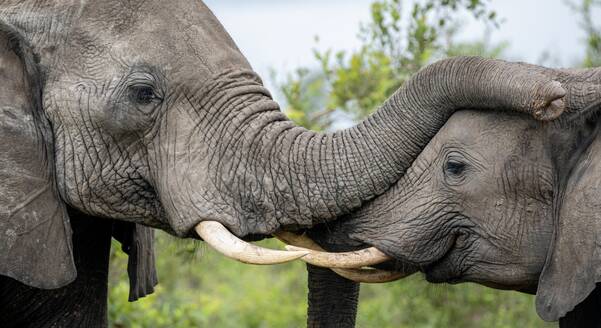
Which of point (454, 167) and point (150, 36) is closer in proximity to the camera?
point (150, 36)

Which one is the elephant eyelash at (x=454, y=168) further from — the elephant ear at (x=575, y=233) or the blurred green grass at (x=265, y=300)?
the blurred green grass at (x=265, y=300)

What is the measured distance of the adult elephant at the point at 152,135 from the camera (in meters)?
4.93

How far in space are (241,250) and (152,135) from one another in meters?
0.59

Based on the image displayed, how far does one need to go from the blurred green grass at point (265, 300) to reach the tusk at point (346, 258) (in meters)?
0.59

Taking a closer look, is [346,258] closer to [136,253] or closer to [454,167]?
[454,167]

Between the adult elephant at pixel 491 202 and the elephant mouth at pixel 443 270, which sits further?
the elephant mouth at pixel 443 270

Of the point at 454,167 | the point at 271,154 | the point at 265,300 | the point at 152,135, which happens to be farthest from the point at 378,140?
the point at 265,300

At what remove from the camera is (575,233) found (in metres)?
4.97

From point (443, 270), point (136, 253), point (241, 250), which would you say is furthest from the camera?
point (136, 253)

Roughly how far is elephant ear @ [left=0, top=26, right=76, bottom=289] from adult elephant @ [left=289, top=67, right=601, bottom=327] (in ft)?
3.04

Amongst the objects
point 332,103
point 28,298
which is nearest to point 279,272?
point 332,103

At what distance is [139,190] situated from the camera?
5070 millimetres

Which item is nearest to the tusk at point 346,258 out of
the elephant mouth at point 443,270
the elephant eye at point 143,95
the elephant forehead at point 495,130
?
the elephant mouth at point 443,270

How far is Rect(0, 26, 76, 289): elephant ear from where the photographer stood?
491cm
